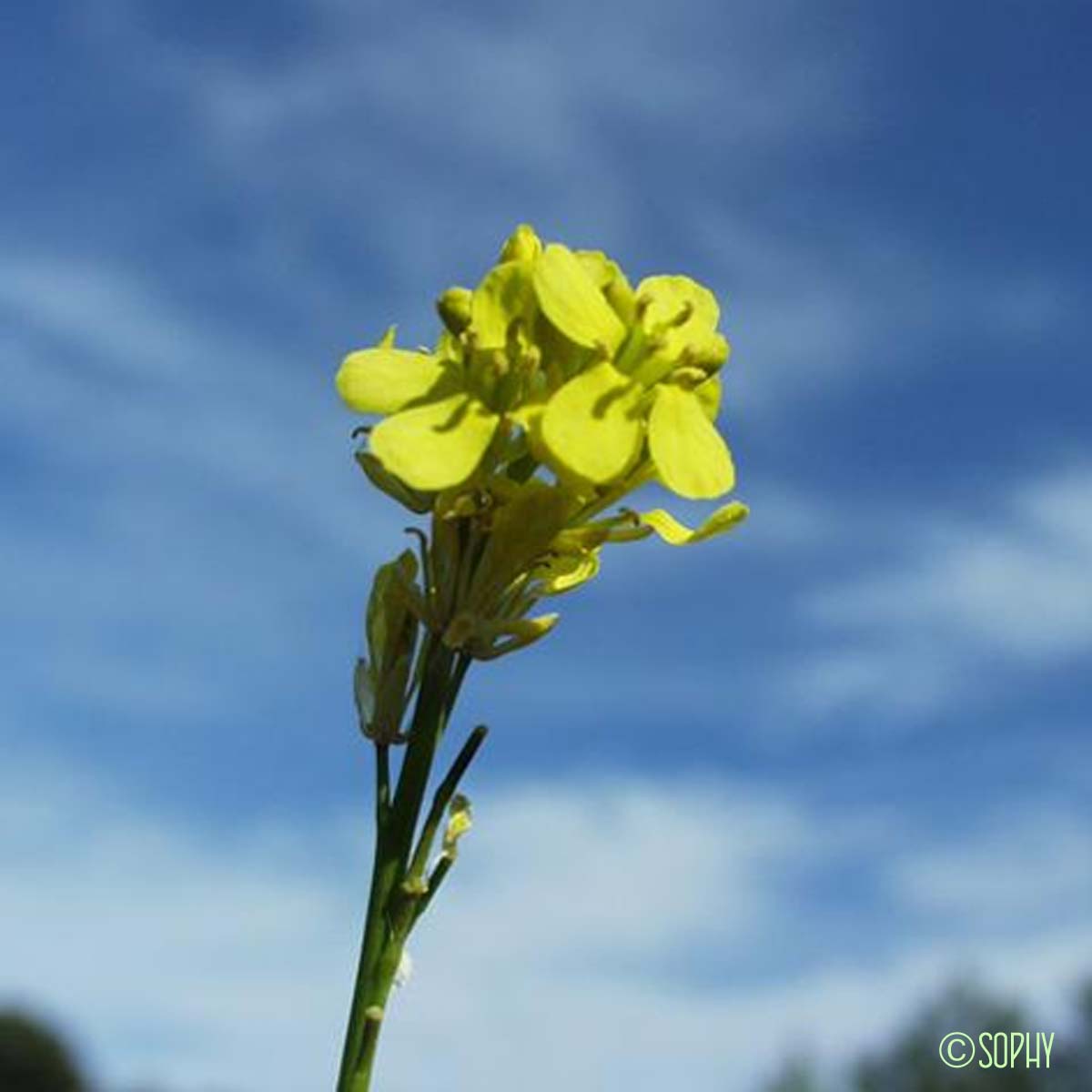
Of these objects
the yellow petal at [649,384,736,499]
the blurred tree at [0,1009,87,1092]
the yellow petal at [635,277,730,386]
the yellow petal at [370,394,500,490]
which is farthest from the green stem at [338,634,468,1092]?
the blurred tree at [0,1009,87,1092]

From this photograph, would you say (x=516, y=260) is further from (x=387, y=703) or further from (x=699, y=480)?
(x=387, y=703)

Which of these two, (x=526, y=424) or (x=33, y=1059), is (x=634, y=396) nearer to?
(x=526, y=424)

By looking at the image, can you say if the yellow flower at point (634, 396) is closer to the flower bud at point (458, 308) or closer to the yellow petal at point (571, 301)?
the yellow petal at point (571, 301)

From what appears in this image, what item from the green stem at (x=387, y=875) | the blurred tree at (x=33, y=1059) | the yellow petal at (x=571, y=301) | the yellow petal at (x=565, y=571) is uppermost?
the blurred tree at (x=33, y=1059)

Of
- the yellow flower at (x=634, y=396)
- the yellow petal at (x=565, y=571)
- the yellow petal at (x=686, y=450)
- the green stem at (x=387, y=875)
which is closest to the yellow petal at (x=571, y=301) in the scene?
the yellow flower at (x=634, y=396)

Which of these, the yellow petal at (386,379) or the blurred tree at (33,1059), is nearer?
the yellow petal at (386,379)

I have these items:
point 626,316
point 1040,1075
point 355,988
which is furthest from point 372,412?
point 1040,1075

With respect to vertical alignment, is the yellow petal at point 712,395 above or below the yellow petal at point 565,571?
above
